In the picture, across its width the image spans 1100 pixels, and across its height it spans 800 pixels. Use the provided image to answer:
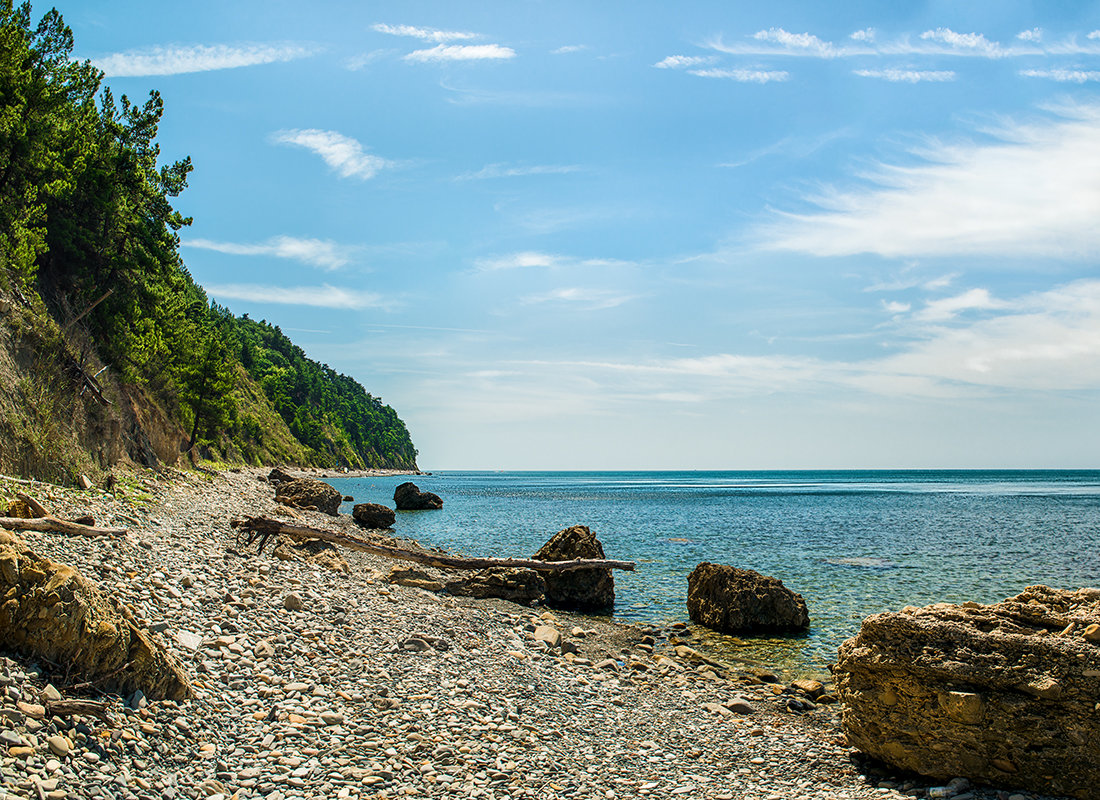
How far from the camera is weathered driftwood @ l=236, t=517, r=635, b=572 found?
65.0 ft

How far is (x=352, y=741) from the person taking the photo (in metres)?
8.34

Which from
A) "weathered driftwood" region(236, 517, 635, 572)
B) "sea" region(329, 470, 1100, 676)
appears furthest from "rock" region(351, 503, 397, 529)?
"weathered driftwood" region(236, 517, 635, 572)

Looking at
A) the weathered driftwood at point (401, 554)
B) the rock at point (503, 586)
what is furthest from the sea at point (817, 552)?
the rock at point (503, 586)

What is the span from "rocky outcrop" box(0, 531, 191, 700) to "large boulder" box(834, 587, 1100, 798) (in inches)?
402

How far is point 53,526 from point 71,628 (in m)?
6.39

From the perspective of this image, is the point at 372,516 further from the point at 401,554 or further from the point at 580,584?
the point at 580,584

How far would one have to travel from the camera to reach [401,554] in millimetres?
21844

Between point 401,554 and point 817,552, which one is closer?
point 401,554

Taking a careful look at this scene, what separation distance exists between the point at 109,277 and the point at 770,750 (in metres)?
39.0

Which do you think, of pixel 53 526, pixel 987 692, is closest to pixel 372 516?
pixel 53 526

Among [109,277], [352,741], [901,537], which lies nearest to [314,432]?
[109,277]

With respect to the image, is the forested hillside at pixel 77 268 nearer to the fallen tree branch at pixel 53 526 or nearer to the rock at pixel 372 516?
the fallen tree branch at pixel 53 526

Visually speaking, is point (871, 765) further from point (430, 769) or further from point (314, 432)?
point (314, 432)

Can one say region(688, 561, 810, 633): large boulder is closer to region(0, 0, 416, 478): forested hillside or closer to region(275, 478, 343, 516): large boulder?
region(0, 0, 416, 478): forested hillside
